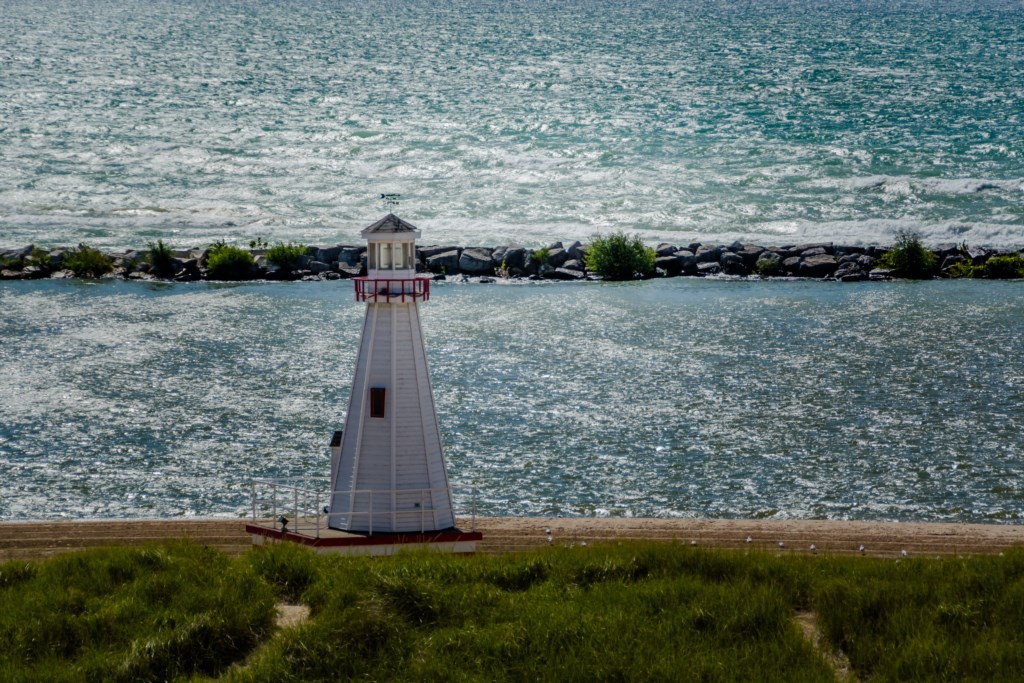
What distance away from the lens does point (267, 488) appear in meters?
30.2

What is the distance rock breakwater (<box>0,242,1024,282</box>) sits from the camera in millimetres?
62125

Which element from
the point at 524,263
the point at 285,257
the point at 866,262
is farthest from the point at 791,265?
the point at 285,257

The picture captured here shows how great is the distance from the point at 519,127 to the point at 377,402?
7994cm

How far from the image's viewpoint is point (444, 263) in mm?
63719

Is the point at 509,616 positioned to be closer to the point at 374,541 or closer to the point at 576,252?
the point at 374,541

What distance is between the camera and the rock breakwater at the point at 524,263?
62125 millimetres

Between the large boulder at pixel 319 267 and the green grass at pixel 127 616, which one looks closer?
the green grass at pixel 127 616

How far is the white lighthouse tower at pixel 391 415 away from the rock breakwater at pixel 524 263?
38.8 m

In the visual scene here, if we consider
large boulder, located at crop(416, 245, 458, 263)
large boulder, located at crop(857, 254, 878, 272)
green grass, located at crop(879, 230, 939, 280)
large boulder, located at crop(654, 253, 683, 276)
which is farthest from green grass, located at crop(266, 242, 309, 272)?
green grass, located at crop(879, 230, 939, 280)

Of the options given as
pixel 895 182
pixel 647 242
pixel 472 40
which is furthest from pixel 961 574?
pixel 472 40

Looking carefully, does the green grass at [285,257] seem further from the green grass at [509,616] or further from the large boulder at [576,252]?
the green grass at [509,616]

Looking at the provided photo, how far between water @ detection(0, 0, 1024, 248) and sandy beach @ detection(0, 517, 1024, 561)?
42.6 m

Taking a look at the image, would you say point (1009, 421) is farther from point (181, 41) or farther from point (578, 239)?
point (181, 41)

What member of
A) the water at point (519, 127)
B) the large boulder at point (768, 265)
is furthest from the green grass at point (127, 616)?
the water at point (519, 127)
